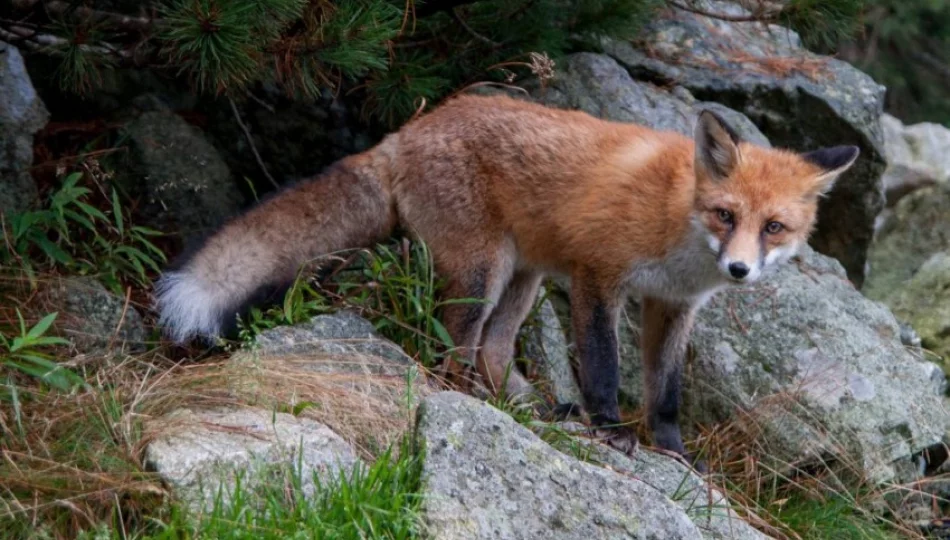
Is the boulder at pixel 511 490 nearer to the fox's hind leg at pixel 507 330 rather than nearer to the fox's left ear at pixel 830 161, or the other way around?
the fox's hind leg at pixel 507 330

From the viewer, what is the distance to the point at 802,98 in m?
7.27

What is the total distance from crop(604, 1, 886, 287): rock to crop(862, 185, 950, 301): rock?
2.43 ft

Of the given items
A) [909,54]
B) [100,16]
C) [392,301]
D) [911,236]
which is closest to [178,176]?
[100,16]

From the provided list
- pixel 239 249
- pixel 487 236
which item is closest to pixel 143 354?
pixel 239 249

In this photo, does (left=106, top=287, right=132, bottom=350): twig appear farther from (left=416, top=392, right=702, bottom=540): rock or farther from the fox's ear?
the fox's ear

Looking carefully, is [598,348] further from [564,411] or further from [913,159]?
[913,159]

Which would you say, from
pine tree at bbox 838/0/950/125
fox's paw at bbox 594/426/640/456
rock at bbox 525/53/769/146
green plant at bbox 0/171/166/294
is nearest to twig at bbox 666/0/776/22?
rock at bbox 525/53/769/146

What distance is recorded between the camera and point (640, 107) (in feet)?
22.3

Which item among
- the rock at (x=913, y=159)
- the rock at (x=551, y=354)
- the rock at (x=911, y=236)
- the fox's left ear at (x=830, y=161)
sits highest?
the fox's left ear at (x=830, y=161)

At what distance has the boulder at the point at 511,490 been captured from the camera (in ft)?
11.5

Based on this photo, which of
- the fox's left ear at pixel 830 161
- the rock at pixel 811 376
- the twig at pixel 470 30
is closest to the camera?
the fox's left ear at pixel 830 161

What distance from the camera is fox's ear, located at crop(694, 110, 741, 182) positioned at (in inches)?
195

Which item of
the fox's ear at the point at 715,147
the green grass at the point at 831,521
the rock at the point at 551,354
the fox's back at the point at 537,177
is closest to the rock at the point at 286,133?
the fox's back at the point at 537,177

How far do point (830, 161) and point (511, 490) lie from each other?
2.34 metres
